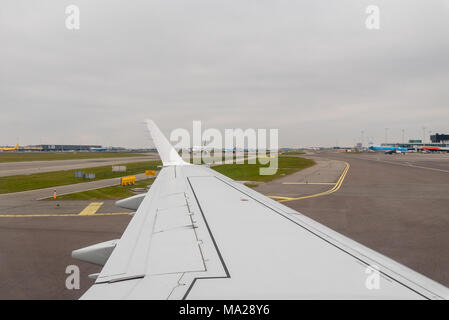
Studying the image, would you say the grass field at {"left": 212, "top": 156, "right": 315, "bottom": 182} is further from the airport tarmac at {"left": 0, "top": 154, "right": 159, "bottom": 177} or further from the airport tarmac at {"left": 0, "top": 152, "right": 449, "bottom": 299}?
the airport tarmac at {"left": 0, "top": 154, "right": 159, "bottom": 177}

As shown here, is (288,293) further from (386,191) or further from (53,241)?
(386,191)

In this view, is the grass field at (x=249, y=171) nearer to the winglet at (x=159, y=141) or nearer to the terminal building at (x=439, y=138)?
the winglet at (x=159, y=141)

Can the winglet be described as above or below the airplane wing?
above

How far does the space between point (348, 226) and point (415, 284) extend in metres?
8.19

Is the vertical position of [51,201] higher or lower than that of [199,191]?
lower

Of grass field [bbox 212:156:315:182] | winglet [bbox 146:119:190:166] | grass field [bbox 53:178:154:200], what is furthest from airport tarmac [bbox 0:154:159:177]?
winglet [bbox 146:119:190:166]

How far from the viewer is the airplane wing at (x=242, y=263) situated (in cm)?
160

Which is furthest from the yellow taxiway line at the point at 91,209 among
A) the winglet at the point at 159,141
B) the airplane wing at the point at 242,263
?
the airplane wing at the point at 242,263

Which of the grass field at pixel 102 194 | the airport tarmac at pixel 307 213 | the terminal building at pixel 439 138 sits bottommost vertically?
the airport tarmac at pixel 307 213

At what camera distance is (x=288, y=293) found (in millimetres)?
1558

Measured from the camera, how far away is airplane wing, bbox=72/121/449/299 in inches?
63.0

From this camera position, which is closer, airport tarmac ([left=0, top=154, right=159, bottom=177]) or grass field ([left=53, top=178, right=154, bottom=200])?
grass field ([left=53, top=178, right=154, bottom=200])
